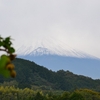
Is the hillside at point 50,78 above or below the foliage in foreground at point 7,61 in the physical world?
above

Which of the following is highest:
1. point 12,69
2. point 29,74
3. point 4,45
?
point 29,74

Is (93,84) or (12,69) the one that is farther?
(93,84)

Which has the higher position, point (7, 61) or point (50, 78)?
point (50, 78)

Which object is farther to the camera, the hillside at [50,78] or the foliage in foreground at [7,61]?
the hillside at [50,78]

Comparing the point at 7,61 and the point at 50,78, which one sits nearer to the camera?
the point at 7,61

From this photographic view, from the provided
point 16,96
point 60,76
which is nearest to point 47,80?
point 60,76

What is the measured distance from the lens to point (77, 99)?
163ft

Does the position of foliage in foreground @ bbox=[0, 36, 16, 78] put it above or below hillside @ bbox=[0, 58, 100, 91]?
below

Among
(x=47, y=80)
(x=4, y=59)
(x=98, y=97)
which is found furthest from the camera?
(x=47, y=80)

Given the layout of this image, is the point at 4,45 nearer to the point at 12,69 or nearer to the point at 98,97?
the point at 12,69

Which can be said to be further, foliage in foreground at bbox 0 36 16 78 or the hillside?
the hillside

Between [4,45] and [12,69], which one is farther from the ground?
[4,45]

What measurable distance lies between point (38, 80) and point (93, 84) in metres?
20.1

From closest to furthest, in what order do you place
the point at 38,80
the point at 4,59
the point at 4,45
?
the point at 4,59 < the point at 4,45 < the point at 38,80
